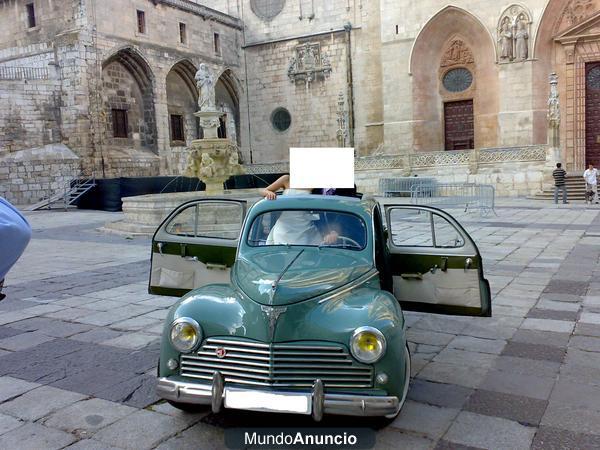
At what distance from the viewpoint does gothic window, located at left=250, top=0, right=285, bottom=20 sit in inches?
1206

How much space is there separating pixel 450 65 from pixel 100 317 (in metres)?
24.7

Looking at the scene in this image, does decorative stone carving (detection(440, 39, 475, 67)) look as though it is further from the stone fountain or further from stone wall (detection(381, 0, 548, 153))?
the stone fountain

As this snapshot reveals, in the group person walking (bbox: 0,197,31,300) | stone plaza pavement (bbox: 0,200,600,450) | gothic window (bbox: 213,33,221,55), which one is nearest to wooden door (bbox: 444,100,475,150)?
gothic window (bbox: 213,33,221,55)

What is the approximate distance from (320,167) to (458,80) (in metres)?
24.5

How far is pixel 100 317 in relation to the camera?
19.9 ft

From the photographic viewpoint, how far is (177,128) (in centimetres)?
2870

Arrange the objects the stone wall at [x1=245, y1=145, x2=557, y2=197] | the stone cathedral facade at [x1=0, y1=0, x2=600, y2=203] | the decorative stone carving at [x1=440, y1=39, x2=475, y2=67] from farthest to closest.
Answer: the decorative stone carving at [x1=440, y1=39, x2=475, y2=67], the stone cathedral facade at [x1=0, y1=0, x2=600, y2=203], the stone wall at [x1=245, y1=145, x2=557, y2=197]

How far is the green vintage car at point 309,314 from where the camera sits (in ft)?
10.1

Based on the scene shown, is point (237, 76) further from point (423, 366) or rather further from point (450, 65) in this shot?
point (423, 366)

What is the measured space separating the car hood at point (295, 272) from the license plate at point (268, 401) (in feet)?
1.78

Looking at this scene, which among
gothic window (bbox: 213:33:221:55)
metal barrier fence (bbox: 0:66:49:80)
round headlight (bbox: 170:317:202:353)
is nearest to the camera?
round headlight (bbox: 170:317:202:353)

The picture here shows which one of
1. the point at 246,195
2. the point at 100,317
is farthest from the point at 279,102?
the point at 100,317

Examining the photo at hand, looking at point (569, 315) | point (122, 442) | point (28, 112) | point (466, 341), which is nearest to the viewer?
point (122, 442)

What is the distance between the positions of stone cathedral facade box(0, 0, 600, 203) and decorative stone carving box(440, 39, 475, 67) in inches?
2.1
